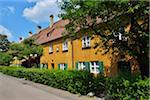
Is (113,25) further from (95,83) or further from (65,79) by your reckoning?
(65,79)

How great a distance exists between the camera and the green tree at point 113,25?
1380cm

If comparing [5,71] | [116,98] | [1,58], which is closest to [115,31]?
[116,98]

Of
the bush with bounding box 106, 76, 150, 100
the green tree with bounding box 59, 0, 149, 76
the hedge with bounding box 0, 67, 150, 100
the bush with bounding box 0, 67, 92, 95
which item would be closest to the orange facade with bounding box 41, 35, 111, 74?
the bush with bounding box 0, 67, 92, 95

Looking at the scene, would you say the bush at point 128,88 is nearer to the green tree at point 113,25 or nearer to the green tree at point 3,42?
the green tree at point 113,25

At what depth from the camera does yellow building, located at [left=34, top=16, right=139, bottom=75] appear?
988 inches

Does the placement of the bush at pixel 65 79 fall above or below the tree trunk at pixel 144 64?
below

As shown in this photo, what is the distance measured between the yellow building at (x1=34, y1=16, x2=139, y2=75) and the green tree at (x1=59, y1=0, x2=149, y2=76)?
3188mm

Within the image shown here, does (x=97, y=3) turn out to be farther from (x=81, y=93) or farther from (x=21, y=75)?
(x=21, y=75)

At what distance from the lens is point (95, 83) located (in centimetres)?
1877

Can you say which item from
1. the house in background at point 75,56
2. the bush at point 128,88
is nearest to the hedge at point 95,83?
the bush at point 128,88

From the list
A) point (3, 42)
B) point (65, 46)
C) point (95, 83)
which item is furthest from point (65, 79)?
point (3, 42)

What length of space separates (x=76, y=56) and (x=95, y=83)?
42.6 feet

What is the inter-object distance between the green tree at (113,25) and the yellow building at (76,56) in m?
3.19

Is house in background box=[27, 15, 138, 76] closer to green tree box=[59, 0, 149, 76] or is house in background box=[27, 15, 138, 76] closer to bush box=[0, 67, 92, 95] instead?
green tree box=[59, 0, 149, 76]
